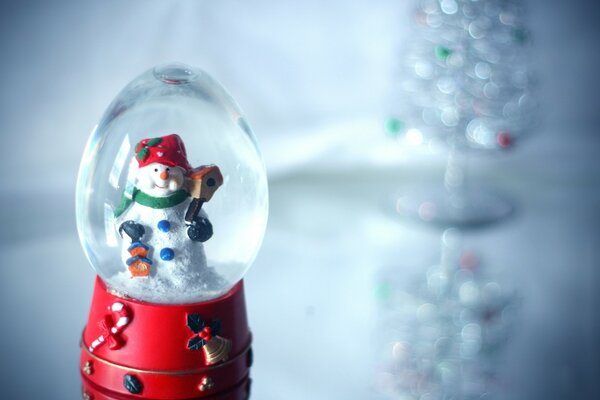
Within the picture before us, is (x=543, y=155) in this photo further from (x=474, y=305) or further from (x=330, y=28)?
(x=474, y=305)

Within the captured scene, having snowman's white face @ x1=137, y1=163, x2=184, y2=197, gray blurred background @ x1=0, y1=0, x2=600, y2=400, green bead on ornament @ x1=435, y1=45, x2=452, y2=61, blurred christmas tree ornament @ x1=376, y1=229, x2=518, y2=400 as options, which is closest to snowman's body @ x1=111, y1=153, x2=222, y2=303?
snowman's white face @ x1=137, y1=163, x2=184, y2=197

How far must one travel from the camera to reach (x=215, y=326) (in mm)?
963

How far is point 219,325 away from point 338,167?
84 cm

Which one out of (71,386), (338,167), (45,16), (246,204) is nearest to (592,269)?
(338,167)

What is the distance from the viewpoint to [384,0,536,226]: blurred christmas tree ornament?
1.53 meters

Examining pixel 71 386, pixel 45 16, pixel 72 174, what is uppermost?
pixel 45 16

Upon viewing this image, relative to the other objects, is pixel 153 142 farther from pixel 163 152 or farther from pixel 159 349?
pixel 159 349

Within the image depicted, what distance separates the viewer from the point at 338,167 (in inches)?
69.9

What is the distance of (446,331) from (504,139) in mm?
454

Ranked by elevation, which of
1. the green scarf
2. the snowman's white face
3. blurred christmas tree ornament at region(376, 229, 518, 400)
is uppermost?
the snowman's white face

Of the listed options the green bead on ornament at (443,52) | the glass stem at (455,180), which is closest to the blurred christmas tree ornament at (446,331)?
the glass stem at (455,180)

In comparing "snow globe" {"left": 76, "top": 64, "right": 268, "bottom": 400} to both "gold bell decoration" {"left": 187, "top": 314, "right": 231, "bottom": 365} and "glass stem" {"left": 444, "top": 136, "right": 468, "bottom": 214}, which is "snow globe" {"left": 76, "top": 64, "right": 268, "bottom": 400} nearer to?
"gold bell decoration" {"left": 187, "top": 314, "right": 231, "bottom": 365}

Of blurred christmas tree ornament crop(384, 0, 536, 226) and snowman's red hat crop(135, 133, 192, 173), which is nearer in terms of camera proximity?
snowman's red hat crop(135, 133, 192, 173)

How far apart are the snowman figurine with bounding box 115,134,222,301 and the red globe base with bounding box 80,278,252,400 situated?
25mm
